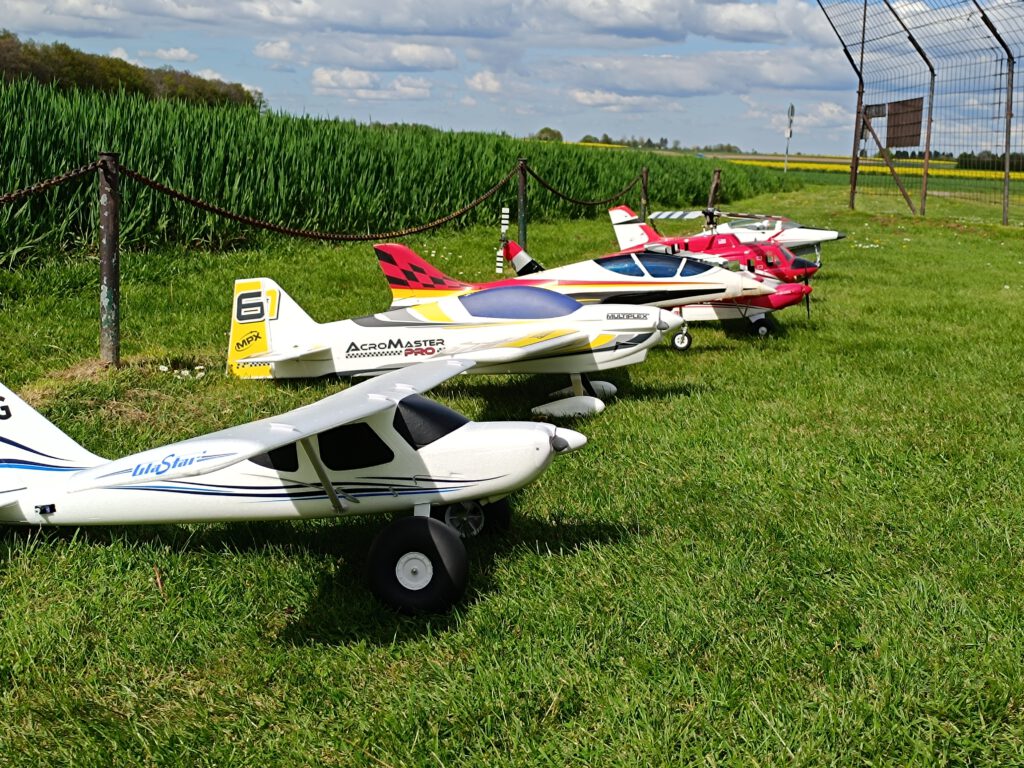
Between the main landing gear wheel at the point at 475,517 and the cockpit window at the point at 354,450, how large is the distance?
1.70ft

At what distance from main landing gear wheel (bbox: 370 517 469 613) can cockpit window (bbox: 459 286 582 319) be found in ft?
13.8

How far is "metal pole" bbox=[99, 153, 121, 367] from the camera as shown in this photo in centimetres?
790

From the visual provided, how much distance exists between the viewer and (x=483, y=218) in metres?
23.3

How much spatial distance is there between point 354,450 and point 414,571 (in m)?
0.81

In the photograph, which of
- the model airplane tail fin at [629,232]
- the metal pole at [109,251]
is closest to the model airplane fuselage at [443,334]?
the metal pole at [109,251]

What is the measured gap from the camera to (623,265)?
1051 centimetres

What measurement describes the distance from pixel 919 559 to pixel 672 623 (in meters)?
1.61

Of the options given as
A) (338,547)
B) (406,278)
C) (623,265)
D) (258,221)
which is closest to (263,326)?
(406,278)

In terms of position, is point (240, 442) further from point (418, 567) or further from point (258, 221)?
point (258, 221)

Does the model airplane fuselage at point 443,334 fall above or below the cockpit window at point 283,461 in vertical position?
above

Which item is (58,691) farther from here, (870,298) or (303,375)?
(870,298)

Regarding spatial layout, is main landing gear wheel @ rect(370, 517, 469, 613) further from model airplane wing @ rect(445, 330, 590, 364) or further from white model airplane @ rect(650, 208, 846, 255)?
white model airplane @ rect(650, 208, 846, 255)

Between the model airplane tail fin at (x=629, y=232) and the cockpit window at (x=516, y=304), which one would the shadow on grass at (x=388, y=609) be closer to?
the cockpit window at (x=516, y=304)

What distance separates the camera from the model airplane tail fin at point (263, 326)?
8375mm
